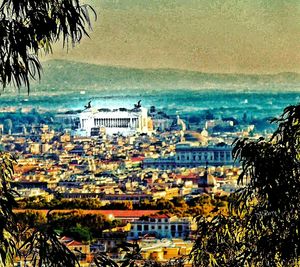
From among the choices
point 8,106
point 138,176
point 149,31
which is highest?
point 149,31

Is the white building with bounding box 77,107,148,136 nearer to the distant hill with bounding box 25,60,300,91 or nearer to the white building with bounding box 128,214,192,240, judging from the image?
the distant hill with bounding box 25,60,300,91

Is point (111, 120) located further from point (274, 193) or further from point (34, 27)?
point (34, 27)

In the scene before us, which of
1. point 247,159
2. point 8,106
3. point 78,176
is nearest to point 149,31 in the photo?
point 8,106

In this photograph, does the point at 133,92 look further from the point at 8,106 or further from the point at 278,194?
the point at 278,194

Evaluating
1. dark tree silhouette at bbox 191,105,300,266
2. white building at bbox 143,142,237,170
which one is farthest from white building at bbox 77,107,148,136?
dark tree silhouette at bbox 191,105,300,266

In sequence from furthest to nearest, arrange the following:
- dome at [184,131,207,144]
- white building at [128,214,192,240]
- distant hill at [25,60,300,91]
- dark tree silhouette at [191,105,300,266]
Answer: dome at [184,131,207,144]
distant hill at [25,60,300,91]
white building at [128,214,192,240]
dark tree silhouette at [191,105,300,266]

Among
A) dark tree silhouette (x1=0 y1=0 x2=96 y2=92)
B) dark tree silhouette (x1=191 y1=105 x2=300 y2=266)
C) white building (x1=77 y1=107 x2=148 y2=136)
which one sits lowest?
white building (x1=77 y1=107 x2=148 y2=136)

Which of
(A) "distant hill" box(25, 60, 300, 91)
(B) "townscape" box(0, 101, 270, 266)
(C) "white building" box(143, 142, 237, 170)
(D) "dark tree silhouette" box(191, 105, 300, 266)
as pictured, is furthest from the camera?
(A) "distant hill" box(25, 60, 300, 91)
